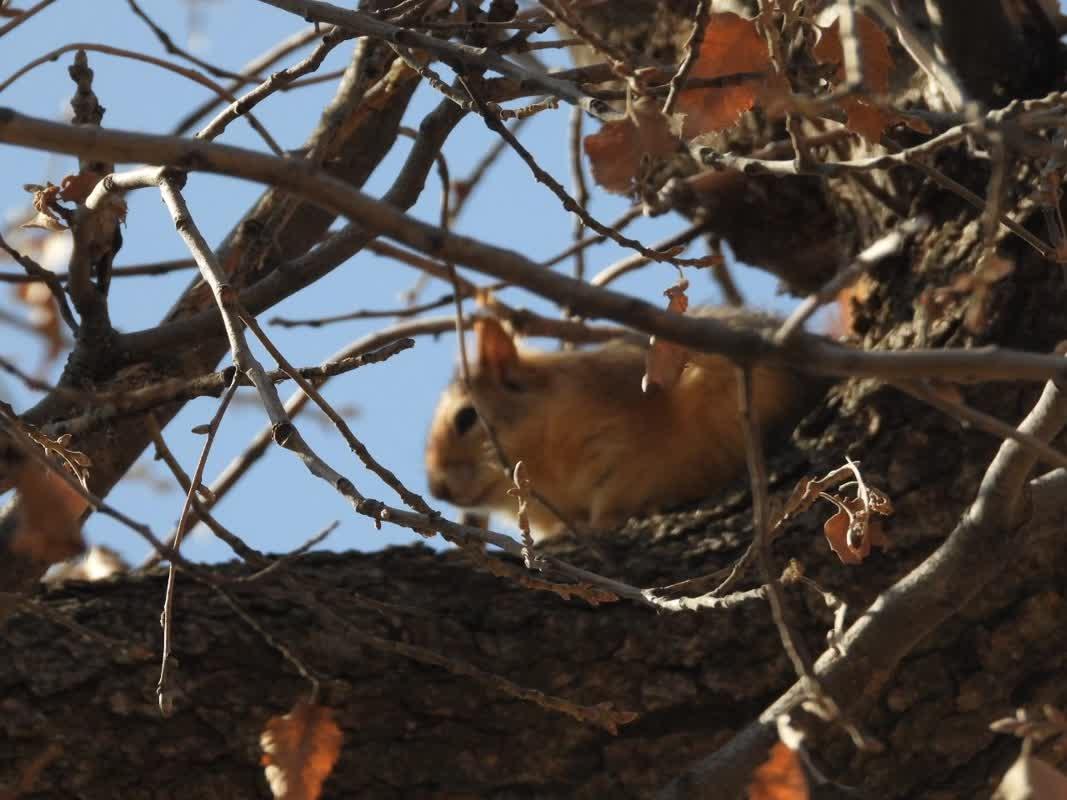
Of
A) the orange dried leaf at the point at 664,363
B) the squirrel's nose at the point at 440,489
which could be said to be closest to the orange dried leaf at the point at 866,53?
the orange dried leaf at the point at 664,363

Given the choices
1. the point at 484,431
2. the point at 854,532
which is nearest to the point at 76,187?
the point at 854,532

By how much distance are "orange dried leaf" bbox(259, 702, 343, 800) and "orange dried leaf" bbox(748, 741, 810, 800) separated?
0.55 meters

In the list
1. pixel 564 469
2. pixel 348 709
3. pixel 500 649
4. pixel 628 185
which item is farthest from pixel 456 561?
pixel 564 469

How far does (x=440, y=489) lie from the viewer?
4.20 meters

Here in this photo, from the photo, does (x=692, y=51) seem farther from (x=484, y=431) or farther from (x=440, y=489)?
(x=440, y=489)

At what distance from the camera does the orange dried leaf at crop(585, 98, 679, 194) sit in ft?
5.14

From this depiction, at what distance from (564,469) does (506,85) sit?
2.13m

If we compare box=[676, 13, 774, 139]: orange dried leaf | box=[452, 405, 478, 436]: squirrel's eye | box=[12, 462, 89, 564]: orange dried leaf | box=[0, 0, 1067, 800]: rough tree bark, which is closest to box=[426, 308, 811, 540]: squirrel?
box=[452, 405, 478, 436]: squirrel's eye

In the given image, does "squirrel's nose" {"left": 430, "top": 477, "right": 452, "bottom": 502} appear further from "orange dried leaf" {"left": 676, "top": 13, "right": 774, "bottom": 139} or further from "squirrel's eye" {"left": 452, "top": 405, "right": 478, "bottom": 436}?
"orange dried leaf" {"left": 676, "top": 13, "right": 774, "bottom": 139}

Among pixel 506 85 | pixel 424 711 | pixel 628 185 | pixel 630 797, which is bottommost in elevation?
pixel 630 797

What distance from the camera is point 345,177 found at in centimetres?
257

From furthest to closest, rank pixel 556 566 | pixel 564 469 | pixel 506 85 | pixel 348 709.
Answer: pixel 564 469 < pixel 348 709 < pixel 506 85 < pixel 556 566

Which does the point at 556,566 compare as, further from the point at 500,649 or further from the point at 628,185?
the point at 500,649

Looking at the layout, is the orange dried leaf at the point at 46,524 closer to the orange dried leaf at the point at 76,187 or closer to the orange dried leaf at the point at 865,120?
the orange dried leaf at the point at 76,187
